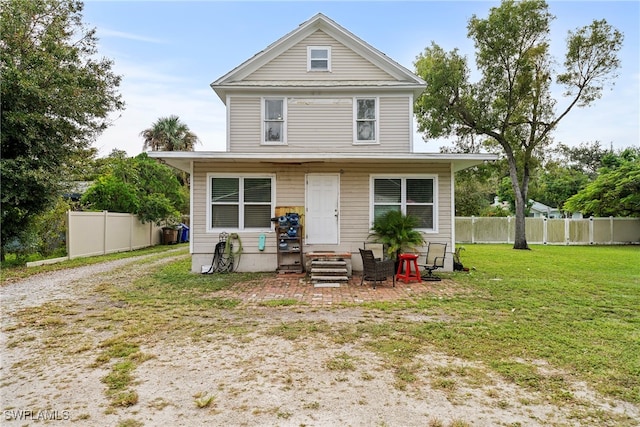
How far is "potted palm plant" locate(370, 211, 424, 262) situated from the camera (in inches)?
367

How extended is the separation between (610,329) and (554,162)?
16818 mm

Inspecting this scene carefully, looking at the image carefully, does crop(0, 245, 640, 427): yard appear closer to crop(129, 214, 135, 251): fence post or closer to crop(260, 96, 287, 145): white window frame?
crop(260, 96, 287, 145): white window frame

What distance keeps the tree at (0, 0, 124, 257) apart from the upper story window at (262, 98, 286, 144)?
6000 mm

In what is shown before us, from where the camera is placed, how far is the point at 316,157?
9156 mm

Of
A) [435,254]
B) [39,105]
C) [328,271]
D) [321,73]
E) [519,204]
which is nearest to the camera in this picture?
[328,271]

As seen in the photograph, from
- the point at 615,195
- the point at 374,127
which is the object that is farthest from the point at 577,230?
the point at 374,127

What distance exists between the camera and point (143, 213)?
56.7 feet

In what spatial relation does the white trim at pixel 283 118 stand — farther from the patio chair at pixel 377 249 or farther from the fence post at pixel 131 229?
the fence post at pixel 131 229

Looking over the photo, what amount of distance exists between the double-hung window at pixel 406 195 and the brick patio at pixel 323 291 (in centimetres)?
214

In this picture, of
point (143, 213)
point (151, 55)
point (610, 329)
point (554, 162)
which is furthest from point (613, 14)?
point (143, 213)

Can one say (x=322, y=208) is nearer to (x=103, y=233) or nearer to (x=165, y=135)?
(x=103, y=233)

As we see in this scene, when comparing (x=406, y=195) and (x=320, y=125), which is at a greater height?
(x=320, y=125)

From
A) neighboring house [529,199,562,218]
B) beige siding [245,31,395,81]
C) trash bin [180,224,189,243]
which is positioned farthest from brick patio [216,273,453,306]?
neighboring house [529,199,562,218]

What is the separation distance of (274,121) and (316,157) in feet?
7.91
